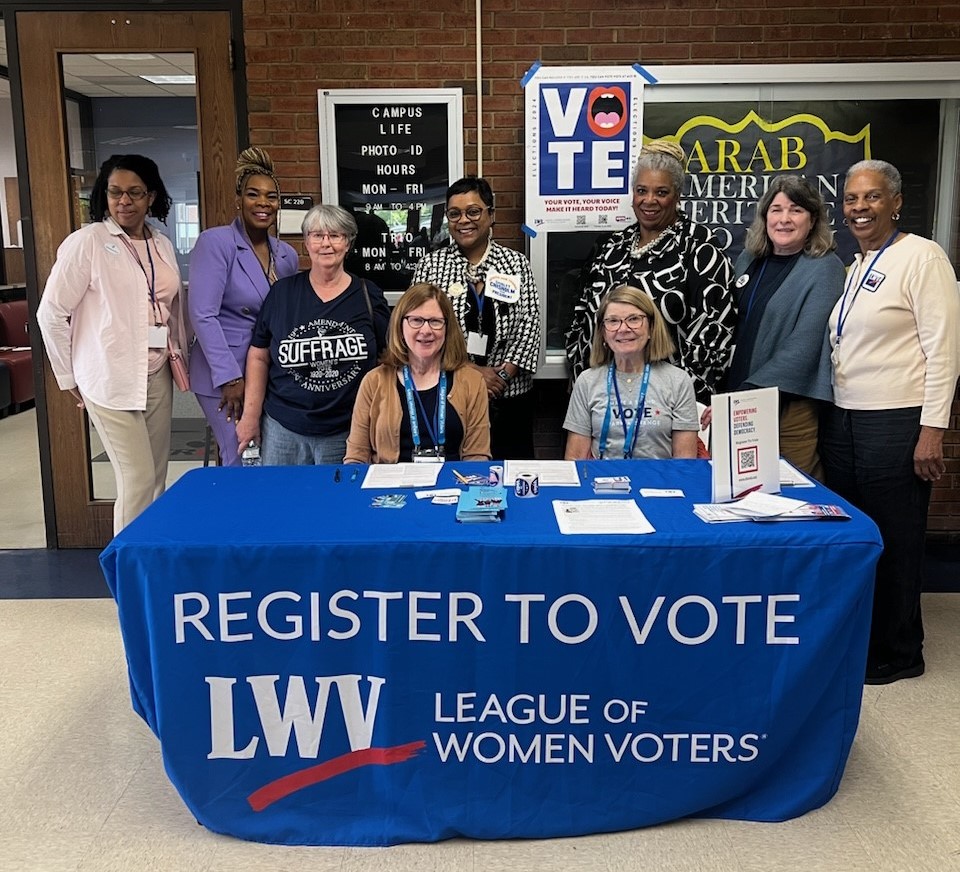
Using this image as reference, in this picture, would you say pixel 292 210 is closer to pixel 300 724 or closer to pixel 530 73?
pixel 530 73

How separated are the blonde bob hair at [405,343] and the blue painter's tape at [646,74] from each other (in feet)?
5.18

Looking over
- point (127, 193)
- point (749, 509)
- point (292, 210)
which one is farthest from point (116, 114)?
point (749, 509)

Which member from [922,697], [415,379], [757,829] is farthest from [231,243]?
[922,697]

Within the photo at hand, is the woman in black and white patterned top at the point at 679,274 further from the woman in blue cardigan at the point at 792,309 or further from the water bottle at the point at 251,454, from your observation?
the water bottle at the point at 251,454

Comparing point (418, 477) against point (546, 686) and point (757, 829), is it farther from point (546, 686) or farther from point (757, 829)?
point (757, 829)

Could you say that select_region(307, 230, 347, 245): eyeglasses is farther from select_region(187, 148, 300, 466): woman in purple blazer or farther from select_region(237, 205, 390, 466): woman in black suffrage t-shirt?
select_region(187, 148, 300, 466): woman in purple blazer

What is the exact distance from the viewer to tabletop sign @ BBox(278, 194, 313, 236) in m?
3.97

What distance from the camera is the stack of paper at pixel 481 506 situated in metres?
2.15

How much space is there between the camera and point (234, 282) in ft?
10.9

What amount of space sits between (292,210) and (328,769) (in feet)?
8.42

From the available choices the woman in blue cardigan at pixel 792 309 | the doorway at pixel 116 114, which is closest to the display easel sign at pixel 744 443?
the woman in blue cardigan at pixel 792 309

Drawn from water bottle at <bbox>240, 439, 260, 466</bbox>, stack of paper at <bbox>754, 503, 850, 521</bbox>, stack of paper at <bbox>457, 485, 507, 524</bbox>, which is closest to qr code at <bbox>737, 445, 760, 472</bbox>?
stack of paper at <bbox>754, 503, 850, 521</bbox>

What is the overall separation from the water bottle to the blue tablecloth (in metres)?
1.09

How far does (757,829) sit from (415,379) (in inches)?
61.4
